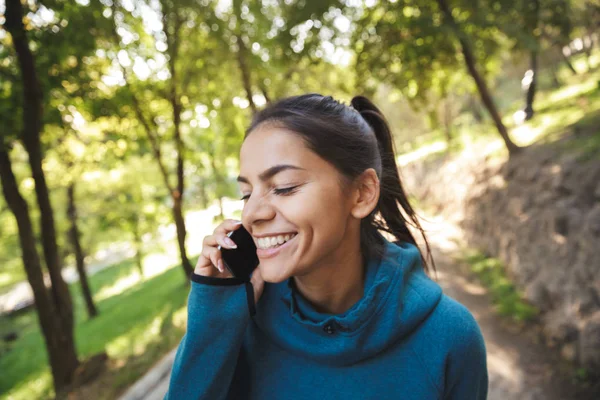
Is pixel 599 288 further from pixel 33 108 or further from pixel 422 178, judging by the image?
pixel 422 178

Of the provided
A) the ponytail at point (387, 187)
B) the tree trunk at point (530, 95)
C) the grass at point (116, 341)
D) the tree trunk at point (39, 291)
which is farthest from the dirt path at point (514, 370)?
the tree trunk at point (530, 95)

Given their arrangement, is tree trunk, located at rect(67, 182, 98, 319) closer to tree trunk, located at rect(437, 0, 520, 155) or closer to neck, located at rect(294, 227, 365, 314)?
tree trunk, located at rect(437, 0, 520, 155)

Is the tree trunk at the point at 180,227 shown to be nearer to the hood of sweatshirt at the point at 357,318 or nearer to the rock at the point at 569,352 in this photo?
the rock at the point at 569,352

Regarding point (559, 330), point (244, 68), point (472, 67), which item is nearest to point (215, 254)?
point (559, 330)

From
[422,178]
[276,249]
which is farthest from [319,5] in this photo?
[422,178]

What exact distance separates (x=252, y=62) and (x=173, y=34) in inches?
78.0

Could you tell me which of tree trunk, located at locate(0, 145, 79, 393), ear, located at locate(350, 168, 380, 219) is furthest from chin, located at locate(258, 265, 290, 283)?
tree trunk, located at locate(0, 145, 79, 393)

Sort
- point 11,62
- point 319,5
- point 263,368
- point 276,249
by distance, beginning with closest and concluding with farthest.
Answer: point 276,249 → point 263,368 → point 11,62 → point 319,5

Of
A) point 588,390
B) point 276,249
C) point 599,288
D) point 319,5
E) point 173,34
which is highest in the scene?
point 173,34

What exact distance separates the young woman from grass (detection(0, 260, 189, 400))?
4683 mm

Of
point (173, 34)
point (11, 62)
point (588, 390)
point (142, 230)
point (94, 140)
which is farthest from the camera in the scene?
point (142, 230)

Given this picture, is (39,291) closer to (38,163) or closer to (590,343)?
(38,163)

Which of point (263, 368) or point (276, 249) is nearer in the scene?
point (276, 249)

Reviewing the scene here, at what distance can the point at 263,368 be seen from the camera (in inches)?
56.3
